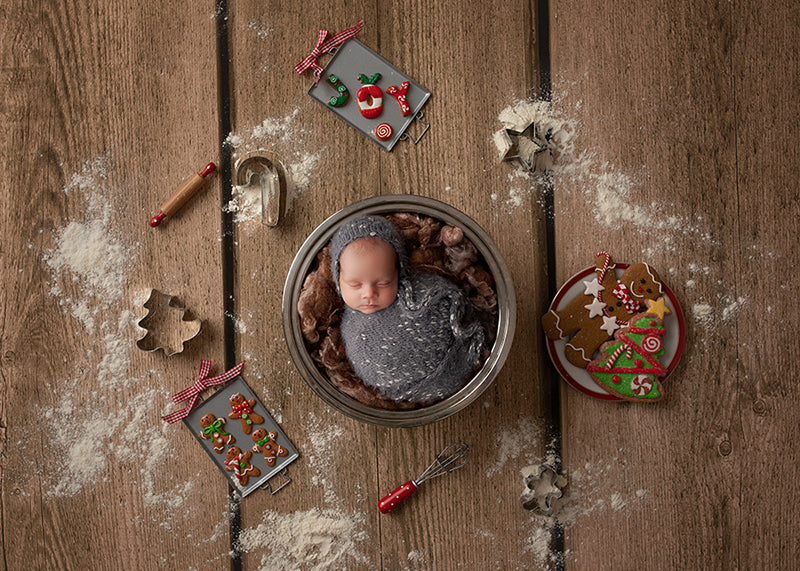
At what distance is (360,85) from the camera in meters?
0.92

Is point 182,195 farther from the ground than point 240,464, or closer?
farther from the ground

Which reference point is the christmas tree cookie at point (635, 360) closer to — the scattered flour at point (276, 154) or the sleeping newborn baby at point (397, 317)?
the sleeping newborn baby at point (397, 317)

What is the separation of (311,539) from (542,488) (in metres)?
0.35

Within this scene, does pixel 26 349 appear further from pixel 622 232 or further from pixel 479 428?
pixel 622 232

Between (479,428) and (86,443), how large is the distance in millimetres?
598

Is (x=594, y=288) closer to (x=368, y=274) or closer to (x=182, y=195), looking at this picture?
(x=368, y=274)

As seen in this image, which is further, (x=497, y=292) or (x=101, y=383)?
(x=101, y=383)

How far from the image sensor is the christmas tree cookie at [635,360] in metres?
0.88

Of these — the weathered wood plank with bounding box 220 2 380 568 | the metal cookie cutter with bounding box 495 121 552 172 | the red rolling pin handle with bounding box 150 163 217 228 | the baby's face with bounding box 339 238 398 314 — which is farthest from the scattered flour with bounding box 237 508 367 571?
the metal cookie cutter with bounding box 495 121 552 172

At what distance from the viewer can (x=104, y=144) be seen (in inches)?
37.0

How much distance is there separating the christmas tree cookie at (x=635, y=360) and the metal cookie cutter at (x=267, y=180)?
51 cm

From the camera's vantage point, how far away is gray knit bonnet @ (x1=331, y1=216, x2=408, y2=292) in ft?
2.40

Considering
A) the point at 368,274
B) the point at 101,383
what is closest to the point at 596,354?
the point at 368,274

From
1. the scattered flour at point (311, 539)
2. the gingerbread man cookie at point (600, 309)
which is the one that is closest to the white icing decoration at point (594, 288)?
the gingerbread man cookie at point (600, 309)
